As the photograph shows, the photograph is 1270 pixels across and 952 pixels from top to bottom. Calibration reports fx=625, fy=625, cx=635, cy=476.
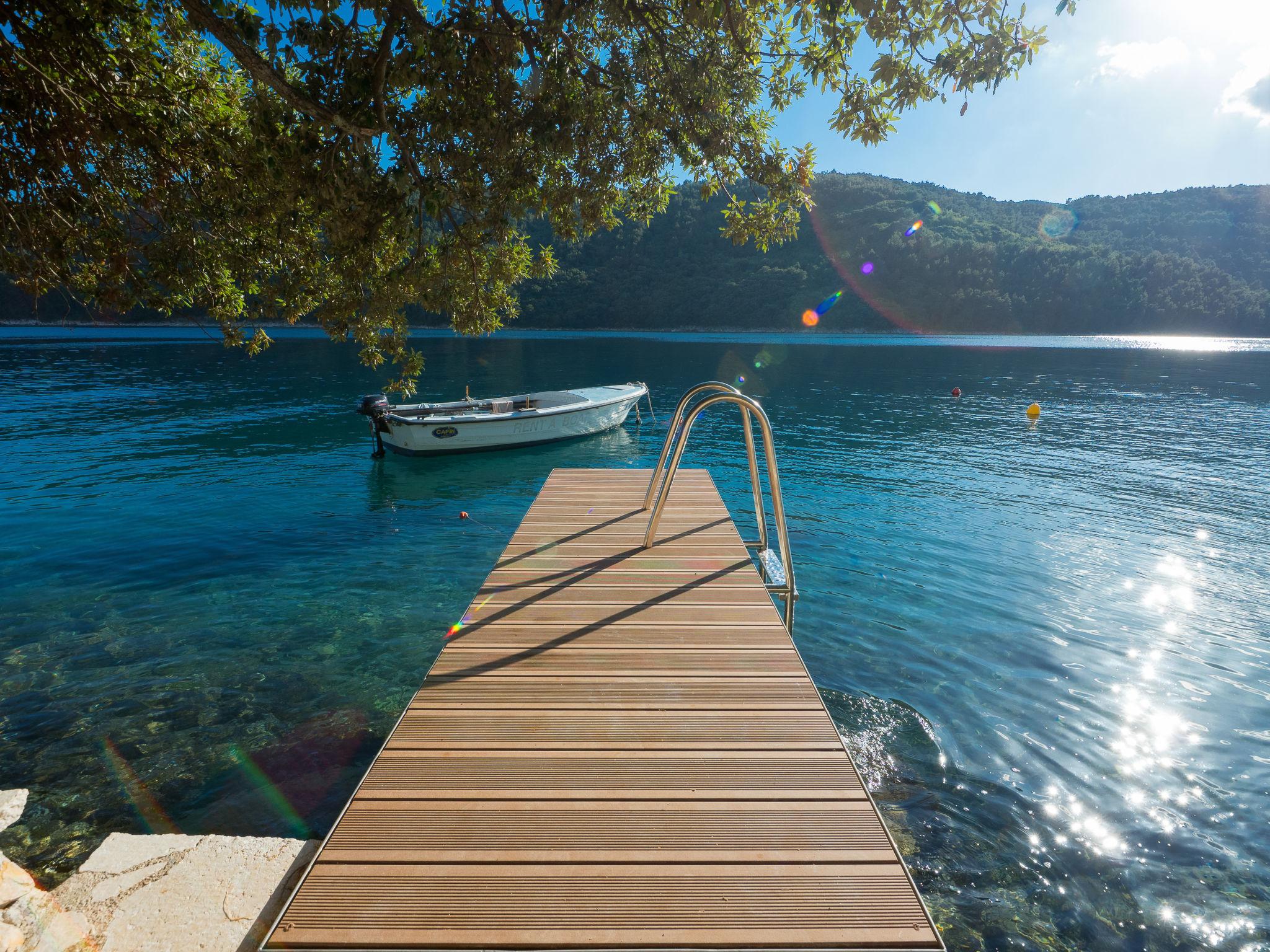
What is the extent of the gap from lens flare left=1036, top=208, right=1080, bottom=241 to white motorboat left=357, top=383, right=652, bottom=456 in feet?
384

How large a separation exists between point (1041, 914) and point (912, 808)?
938mm

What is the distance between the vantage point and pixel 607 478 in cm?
770

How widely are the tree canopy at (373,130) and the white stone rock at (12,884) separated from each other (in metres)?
4.89

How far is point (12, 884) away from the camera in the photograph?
111 inches

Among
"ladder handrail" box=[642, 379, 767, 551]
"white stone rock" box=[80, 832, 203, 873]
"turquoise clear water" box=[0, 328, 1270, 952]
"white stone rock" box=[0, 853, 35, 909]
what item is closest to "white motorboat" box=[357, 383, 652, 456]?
"turquoise clear water" box=[0, 328, 1270, 952]

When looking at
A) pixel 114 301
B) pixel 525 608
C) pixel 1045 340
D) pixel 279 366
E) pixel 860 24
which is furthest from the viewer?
pixel 1045 340

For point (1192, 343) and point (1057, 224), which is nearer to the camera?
point (1192, 343)

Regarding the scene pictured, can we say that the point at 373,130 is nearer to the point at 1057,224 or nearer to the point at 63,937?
the point at 63,937

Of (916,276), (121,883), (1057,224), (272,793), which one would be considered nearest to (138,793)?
(272,793)

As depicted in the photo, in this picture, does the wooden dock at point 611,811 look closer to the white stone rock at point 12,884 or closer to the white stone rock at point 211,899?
the white stone rock at point 211,899

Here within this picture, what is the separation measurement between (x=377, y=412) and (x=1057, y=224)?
131m

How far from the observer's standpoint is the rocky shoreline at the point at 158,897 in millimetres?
2770

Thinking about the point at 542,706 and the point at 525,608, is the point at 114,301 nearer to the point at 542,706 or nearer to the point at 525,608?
the point at 525,608

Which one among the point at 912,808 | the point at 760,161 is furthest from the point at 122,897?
the point at 760,161
